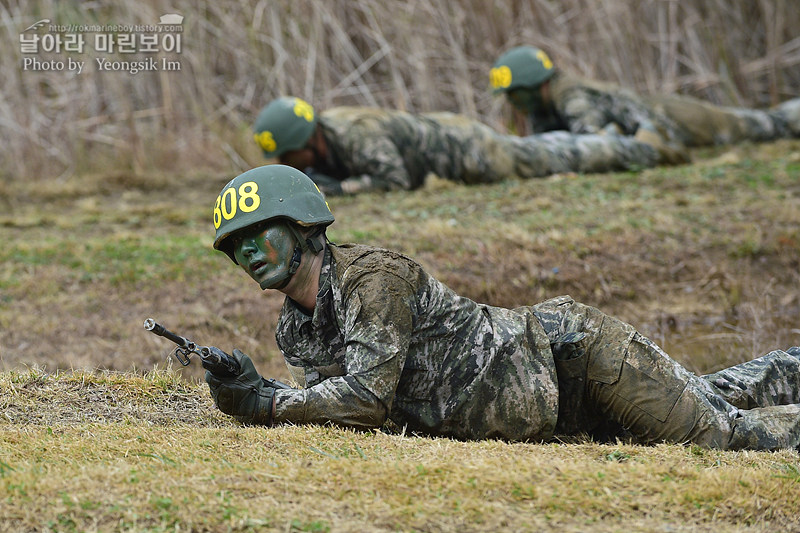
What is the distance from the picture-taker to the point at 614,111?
11.1m

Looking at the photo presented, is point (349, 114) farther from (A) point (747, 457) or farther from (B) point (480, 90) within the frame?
(A) point (747, 457)

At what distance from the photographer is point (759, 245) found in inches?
294

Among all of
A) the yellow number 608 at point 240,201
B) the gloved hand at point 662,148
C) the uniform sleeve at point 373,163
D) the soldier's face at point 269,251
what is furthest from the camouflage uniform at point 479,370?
the gloved hand at point 662,148

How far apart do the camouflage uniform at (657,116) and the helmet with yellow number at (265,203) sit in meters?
7.60

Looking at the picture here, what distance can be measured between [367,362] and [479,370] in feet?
1.53

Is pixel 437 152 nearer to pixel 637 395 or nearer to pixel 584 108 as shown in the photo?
pixel 584 108

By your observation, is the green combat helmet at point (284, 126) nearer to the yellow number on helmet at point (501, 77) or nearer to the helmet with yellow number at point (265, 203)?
the yellow number on helmet at point (501, 77)

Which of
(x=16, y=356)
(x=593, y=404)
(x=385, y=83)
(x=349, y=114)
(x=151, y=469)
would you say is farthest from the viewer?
(x=385, y=83)

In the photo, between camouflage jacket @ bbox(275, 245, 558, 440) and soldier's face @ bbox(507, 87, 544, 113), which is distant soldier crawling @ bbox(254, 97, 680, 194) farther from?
camouflage jacket @ bbox(275, 245, 558, 440)

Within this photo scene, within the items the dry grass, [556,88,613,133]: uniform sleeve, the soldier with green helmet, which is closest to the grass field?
the dry grass

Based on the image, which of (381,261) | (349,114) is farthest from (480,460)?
(349,114)

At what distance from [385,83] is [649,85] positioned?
324cm

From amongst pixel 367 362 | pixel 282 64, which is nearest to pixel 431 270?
pixel 367 362

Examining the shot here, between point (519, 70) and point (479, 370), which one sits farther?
point (519, 70)
